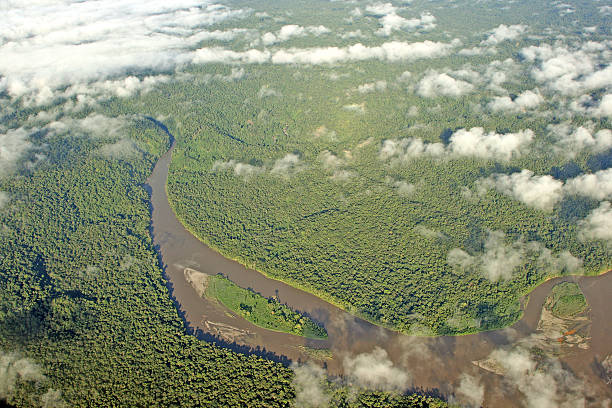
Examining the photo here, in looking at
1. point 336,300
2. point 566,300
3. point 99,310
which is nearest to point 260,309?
point 336,300

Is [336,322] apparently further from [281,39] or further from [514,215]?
[281,39]

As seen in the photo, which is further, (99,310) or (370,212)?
(370,212)

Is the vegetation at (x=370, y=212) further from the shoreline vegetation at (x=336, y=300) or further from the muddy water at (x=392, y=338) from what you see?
the muddy water at (x=392, y=338)

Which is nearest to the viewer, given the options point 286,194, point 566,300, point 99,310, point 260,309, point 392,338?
point 392,338

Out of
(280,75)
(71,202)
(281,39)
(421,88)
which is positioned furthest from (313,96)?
(71,202)

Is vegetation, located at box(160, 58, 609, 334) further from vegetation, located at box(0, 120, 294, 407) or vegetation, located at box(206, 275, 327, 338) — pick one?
vegetation, located at box(0, 120, 294, 407)

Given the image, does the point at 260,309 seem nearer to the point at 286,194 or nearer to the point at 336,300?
the point at 336,300

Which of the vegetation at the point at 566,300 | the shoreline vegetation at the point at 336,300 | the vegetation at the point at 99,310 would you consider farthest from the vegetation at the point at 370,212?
the vegetation at the point at 99,310

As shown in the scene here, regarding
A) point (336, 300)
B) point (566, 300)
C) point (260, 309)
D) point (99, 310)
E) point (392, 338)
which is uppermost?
point (99, 310)
